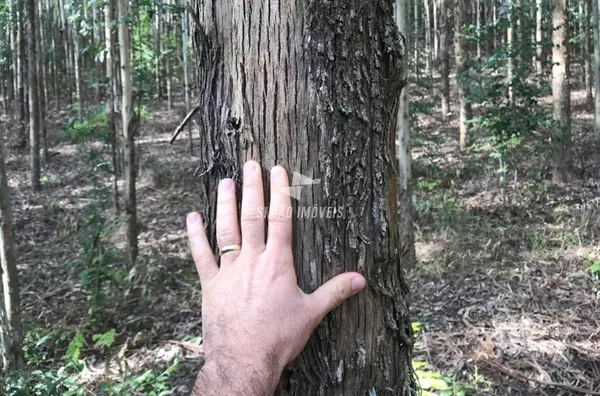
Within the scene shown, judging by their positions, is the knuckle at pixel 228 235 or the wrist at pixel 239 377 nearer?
the wrist at pixel 239 377

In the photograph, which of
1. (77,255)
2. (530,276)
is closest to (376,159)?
(530,276)

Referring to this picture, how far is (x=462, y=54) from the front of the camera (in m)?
11.3

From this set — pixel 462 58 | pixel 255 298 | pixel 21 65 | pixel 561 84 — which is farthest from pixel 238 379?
pixel 21 65

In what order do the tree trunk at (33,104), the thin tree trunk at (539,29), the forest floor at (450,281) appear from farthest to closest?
the tree trunk at (33,104), the thin tree trunk at (539,29), the forest floor at (450,281)

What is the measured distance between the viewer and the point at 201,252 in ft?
4.57

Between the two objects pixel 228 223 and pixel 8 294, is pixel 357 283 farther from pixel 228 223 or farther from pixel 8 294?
pixel 8 294

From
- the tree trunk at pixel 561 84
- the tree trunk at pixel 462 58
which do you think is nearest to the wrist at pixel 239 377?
the tree trunk at pixel 561 84

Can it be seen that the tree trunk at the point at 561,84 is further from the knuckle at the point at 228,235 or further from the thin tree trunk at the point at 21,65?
the thin tree trunk at the point at 21,65

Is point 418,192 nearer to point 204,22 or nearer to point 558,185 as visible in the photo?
point 558,185

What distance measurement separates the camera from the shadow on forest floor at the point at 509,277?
390cm

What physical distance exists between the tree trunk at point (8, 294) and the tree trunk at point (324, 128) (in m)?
3.54

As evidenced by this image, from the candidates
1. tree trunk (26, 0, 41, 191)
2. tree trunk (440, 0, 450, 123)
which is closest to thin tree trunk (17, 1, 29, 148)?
tree trunk (26, 0, 41, 191)

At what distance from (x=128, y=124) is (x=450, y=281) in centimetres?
456

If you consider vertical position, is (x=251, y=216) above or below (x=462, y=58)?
below
